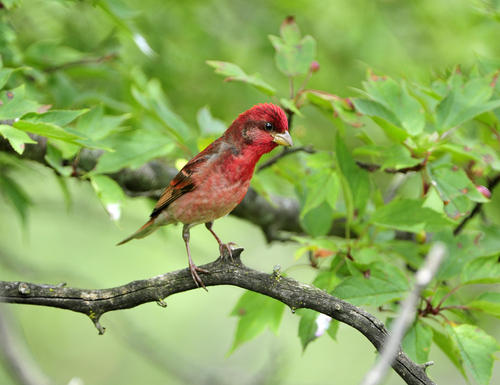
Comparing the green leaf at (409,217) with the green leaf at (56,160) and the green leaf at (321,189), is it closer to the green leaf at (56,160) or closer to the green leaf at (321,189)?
the green leaf at (321,189)

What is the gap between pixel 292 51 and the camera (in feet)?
13.6

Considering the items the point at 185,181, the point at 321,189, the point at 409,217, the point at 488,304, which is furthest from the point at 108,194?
the point at 488,304

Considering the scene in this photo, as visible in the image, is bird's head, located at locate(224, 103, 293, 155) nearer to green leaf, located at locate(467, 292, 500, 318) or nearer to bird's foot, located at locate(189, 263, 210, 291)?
bird's foot, located at locate(189, 263, 210, 291)

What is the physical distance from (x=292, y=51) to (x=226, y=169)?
973mm

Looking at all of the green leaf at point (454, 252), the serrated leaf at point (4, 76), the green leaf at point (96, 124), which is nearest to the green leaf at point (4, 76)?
the serrated leaf at point (4, 76)

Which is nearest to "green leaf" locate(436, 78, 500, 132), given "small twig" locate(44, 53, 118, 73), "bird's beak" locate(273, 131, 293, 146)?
"bird's beak" locate(273, 131, 293, 146)

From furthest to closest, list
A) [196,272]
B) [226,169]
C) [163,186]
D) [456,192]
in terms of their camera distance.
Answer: [163,186], [226,169], [456,192], [196,272]

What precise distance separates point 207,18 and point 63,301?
172 inches

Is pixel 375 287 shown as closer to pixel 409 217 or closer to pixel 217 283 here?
pixel 409 217

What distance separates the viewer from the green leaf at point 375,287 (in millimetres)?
3420

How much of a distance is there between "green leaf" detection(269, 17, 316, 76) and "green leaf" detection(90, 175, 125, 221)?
53.3 inches

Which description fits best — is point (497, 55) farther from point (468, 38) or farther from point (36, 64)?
point (36, 64)

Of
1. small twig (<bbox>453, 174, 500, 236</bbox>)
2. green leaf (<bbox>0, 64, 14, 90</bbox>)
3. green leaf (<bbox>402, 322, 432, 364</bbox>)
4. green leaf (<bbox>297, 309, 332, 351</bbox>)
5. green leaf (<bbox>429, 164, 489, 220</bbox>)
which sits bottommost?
green leaf (<bbox>297, 309, 332, 351</bbox>)

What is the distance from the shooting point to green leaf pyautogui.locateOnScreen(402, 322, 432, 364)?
11.1ft
